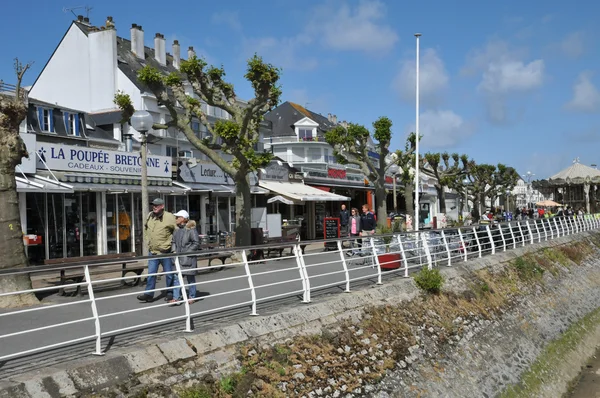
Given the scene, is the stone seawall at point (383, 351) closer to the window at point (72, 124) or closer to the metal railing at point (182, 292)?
the metal railing at point (182, 292)

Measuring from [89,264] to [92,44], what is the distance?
3378 cm

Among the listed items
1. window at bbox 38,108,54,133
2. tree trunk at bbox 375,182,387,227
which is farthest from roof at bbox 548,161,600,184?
window at bbox 38,108,54,133

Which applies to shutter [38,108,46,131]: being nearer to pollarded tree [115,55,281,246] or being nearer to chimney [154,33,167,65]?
pollarded tree [115,55,281,246]

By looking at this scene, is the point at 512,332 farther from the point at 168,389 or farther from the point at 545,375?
the point at 168,389

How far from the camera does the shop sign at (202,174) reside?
24.3 meters

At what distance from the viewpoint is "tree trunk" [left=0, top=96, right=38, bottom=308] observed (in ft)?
34.5

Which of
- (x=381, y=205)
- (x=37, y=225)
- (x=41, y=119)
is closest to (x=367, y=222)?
A: (x=381, y=205)

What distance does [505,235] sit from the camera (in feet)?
69.9

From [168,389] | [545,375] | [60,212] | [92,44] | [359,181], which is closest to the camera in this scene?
[168,389]

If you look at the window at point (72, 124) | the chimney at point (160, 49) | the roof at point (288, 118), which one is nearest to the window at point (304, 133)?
the roof at point (288, 118)

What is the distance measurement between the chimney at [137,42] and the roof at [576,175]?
3523cm

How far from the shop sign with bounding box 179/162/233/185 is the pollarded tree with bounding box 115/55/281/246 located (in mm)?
4903

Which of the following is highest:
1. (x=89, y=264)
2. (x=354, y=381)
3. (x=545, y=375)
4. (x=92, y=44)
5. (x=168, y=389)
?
(x=92, y=44)

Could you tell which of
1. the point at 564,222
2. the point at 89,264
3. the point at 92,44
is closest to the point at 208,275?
the point at 89,264
